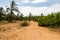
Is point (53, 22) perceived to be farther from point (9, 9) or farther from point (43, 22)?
point (9, 9)

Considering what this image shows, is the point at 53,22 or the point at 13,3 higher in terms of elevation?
the point at 13,3

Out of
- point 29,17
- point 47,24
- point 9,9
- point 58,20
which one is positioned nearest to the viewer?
point 58,20

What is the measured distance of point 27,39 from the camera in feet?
47.0

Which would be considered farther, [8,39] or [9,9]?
[9,9]

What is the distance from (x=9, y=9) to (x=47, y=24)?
24788 millimetres

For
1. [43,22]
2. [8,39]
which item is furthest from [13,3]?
[8,39]

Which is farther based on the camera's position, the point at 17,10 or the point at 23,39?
the point at 17,10

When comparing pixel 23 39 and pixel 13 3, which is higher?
pixel 13 3

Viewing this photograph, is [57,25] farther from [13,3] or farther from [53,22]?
[13,3]

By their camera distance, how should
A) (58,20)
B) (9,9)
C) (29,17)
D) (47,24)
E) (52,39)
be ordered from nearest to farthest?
(52,39)
(58,20)
(47,24)
(9,9)
(29,17)

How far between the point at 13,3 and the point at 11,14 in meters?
4.17

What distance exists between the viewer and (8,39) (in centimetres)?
1436

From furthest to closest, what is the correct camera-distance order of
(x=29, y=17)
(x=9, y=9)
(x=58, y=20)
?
1. (x=29, y=17)
2. (x=9, y=9)
3. (x=58, y=20)

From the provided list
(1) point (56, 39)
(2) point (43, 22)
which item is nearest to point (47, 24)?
(2) point (43, 22)
